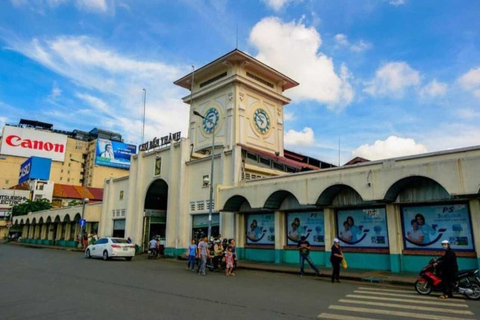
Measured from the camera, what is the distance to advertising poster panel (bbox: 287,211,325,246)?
19.1m

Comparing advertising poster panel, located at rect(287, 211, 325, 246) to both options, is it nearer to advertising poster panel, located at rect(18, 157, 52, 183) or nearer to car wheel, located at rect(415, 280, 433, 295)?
car wheel, located at rect(415, 280, 433, 295)

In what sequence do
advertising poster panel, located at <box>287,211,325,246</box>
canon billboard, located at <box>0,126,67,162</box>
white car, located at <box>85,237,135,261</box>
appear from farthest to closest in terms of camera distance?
canon billboard, located at <box>0,126,67,162</box>, white car, located at <box>85,237,135,261</box>, advertising poster panel, located at <box>287,211,325,246</box>

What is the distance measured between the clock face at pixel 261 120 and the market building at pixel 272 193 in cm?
10

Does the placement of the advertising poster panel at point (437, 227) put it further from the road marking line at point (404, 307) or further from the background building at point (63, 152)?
the background building at point (63, 152)

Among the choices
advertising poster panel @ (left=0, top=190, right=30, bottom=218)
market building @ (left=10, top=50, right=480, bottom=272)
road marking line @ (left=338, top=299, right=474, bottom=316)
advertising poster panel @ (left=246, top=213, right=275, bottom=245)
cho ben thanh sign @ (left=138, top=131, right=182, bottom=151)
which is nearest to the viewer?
road marking line @ (left=338, top=299, right=474, bottom=316)

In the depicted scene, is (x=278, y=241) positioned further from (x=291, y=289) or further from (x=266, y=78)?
(x=266, y=78)

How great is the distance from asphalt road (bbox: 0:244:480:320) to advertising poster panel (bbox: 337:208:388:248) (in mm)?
4104

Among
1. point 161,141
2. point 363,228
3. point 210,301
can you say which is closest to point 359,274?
point 363,228

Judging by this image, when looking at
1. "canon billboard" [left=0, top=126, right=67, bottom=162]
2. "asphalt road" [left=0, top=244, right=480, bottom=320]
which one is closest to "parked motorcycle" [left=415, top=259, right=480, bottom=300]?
"asphalt road" [left=0, top=244, right=480, bottom=320]

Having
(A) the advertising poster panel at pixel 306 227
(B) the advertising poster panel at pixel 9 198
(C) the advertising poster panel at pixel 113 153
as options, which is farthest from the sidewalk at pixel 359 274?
(C) the advertising poster panel at pixel 113 153

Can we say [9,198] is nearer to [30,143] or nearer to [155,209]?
[30,143]

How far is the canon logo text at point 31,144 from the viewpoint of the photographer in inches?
3664

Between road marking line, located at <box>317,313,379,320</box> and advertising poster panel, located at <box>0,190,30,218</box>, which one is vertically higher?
advertising poster panel, located at <box>0,190,30,218</box>

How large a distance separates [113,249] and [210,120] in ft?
49.8
